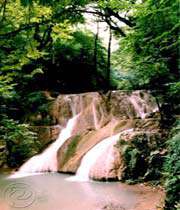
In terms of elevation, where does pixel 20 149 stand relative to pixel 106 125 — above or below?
below

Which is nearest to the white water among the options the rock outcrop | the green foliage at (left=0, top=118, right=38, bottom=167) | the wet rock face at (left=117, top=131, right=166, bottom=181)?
the rock outcrop

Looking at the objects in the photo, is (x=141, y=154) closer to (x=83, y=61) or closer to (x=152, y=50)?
(x=152, y=50)

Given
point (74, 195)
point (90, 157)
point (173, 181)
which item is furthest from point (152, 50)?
point (173, 181)

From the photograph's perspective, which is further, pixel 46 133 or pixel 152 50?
pixel 46 133

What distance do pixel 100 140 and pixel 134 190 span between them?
9.98 ft

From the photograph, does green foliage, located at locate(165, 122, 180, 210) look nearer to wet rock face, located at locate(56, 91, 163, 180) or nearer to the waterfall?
wet rock face, located at locate(56, 91, 163, 180)

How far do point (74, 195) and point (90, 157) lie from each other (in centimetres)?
252

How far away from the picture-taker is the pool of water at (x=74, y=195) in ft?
20.5

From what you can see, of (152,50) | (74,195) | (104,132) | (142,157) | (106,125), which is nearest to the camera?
(74,195)

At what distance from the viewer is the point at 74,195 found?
23.2 ft

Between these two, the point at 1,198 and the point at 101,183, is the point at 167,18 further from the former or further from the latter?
the point at 1,198

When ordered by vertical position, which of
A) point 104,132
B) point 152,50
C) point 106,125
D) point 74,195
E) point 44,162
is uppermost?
point 152,50

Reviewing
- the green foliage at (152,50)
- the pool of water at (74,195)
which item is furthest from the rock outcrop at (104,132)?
the green foliage at (152,50)

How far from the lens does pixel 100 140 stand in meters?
10.1
